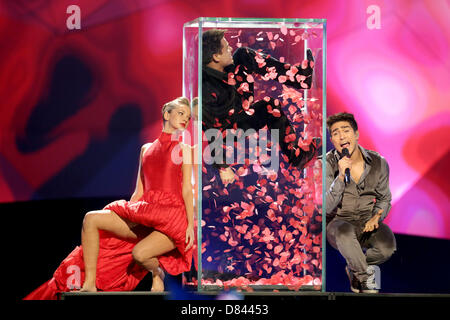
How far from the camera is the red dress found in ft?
15.2

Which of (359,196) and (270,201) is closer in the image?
(270,201)

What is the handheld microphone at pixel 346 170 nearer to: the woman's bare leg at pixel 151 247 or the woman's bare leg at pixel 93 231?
the woman's bare leg at pixel 151 247

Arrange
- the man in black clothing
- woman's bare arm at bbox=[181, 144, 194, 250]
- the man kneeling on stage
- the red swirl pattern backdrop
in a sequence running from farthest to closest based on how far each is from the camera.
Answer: the red swirl pattern backdrop
the man kneeling on stage
woman's bare arm at bbox=[181, 144, 194, 250]
the man in black clothing

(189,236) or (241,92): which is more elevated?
(241,92)

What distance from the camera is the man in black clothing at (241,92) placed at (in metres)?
4.43

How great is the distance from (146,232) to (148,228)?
0.03 m

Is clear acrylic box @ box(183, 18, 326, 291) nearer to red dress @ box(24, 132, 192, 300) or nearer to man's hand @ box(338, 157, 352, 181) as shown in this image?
red dress @ box(24, 132, 192, 300)

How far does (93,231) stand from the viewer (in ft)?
15.4

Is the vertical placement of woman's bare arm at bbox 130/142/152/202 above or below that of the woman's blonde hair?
below

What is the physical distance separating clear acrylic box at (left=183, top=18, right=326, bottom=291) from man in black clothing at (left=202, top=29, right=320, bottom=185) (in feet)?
0.12

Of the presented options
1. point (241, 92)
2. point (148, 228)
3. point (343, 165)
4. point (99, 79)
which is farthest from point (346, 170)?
point (99, 79)

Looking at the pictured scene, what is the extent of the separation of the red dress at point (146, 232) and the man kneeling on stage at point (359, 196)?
0.99 meters

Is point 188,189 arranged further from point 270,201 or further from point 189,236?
point 270,201

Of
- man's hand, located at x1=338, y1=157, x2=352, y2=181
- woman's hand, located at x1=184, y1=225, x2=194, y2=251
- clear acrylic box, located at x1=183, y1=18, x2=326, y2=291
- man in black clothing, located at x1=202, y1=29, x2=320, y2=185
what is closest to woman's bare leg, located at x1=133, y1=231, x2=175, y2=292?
woman's hand, located at x1=184, y1=225, x2=194, y2=251
